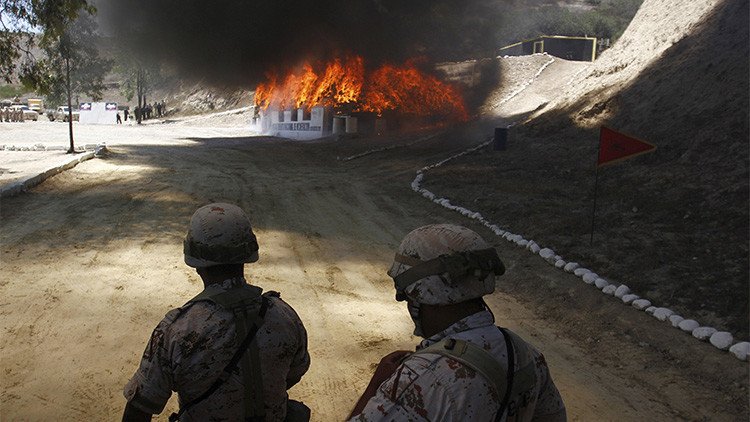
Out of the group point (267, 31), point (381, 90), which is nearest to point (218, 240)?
point (381, 90)

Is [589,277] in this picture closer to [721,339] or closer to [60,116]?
[721,339]

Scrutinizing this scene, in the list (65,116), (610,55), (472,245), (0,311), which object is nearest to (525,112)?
(610,55)

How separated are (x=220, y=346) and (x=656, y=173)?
10355mm

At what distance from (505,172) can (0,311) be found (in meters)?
11.6

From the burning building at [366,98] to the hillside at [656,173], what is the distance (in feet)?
33.4

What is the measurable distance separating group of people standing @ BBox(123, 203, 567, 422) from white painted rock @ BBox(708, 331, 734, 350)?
13.7 ft

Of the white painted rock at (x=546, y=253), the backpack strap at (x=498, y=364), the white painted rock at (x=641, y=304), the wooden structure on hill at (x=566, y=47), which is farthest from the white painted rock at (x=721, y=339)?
the wooden structure on hill at (x=566, y=47)

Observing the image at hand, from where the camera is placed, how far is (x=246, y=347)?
216 centimetres

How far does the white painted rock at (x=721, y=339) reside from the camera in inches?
196

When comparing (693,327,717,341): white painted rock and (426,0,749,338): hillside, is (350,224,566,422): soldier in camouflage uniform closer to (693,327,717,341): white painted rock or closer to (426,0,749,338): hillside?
(693,327,717,341): white painted rock

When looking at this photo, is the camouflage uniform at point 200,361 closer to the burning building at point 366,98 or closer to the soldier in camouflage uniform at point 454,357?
the soldier in camouflage uniform at point 454,357

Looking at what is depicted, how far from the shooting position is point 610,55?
64.1 ft

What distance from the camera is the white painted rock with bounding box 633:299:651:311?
5.98 meters

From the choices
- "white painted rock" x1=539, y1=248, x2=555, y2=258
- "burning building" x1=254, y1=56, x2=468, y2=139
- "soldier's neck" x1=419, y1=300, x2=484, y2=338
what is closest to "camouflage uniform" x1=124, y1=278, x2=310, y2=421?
"soldier's neck" x1=419, y1=300, x2=484, y2=338
